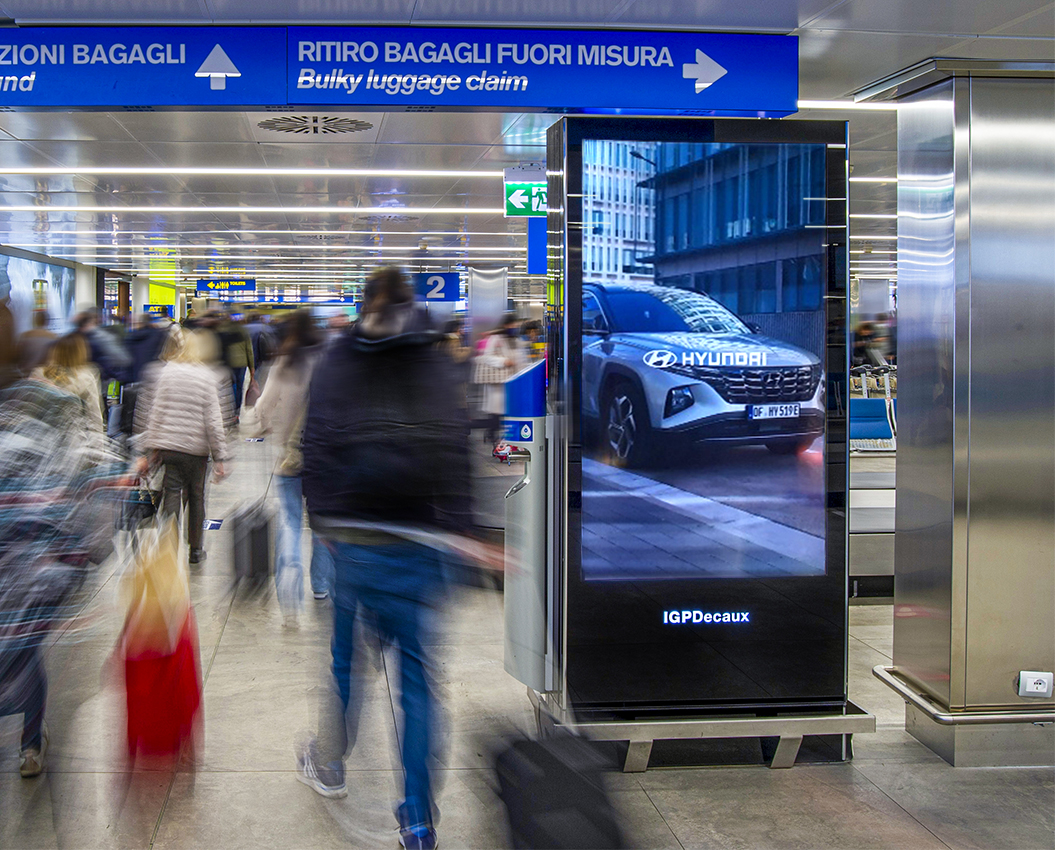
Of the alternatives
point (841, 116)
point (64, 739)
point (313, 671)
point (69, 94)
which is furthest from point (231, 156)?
point (64, 739)

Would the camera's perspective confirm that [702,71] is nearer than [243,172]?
Yes

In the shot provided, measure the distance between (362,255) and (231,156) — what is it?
1182 centimetres

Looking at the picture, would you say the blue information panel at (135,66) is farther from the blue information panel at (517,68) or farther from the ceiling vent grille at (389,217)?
the ceiling vent grille at (389,217)

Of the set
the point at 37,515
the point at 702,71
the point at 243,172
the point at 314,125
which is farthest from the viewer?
the point at 243,172

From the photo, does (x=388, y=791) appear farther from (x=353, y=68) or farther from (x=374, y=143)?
(x=374, y=143)

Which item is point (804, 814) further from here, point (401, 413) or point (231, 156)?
point (231, 156)

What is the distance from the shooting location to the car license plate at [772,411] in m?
3.77

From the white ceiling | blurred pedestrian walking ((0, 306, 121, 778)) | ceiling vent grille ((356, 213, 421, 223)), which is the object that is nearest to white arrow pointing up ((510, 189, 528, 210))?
the white ceiling

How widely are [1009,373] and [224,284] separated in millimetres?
34362

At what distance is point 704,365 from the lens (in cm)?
376

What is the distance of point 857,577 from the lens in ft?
22.8

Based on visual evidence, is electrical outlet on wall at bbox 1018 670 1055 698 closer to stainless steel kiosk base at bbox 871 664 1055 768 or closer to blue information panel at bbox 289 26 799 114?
stainless steel kiosk base at bbox 871 664 1055 768

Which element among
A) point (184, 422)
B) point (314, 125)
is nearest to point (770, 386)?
point (184, 422)

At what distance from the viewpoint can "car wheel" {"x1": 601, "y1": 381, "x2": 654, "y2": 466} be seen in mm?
3736
